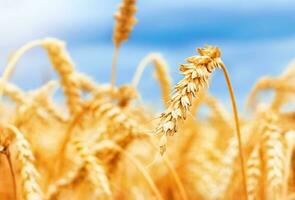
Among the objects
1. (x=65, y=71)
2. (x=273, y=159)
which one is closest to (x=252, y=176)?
(x=273, y=159)

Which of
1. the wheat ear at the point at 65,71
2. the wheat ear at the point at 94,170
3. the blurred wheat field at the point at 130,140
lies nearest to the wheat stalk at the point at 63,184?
the blurred wheat field at the point at 130,140

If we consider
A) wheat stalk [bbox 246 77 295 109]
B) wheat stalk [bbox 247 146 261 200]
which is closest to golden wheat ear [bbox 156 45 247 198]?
wheat stalk [bbox 247 146 261 200]

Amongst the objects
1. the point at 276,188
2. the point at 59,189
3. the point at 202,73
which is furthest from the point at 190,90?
the point at 59,189

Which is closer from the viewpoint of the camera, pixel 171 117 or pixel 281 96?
pixel 171 117

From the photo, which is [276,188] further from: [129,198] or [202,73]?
[129,198]

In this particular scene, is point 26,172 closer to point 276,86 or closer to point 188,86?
point 188,86

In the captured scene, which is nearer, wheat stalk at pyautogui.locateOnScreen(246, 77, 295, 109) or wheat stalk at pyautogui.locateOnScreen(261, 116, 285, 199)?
wheat stalk at pyautogui.locateOnScreen(261, 116, 285, 199)

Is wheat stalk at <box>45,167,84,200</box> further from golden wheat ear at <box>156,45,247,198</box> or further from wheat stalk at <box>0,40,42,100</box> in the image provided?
golden wheat ear at <box>156,45,247,198</box>

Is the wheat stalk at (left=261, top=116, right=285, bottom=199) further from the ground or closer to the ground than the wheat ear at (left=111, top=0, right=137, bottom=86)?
closer to the ground
